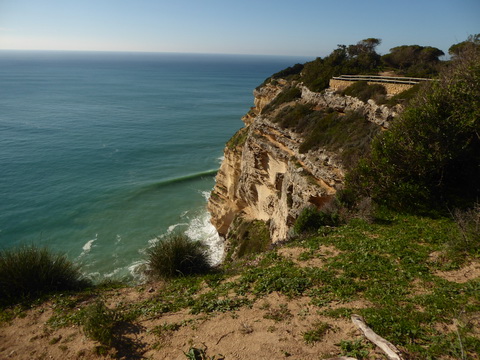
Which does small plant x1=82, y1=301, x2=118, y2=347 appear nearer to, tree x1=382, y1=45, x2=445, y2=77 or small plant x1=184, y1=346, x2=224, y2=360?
small plant x1=184, y1=346, x2=224, y2=360

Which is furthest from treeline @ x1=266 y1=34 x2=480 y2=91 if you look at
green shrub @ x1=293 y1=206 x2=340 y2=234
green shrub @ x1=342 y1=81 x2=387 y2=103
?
green shrub @ x1=293 y1=206 x2=340 y2=234

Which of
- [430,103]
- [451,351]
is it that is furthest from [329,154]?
[451,351]

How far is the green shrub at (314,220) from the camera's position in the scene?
12716mm

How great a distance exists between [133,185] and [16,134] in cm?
2845

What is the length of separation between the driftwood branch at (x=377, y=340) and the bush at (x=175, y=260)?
602cm

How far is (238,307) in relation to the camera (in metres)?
7.52

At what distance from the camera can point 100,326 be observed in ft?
22.6

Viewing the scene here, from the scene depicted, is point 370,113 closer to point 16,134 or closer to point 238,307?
point 238,307

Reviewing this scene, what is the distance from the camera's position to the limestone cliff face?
621 inches

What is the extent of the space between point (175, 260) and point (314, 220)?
20.8 ft

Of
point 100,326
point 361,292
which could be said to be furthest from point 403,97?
point 100,326

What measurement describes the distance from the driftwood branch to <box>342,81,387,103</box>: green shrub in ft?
56.6

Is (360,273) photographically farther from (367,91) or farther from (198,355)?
(367,91)

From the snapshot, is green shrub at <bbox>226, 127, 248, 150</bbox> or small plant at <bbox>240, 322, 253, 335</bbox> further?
green shrub at <bbox>226, 127, 248, 150</bbox>
